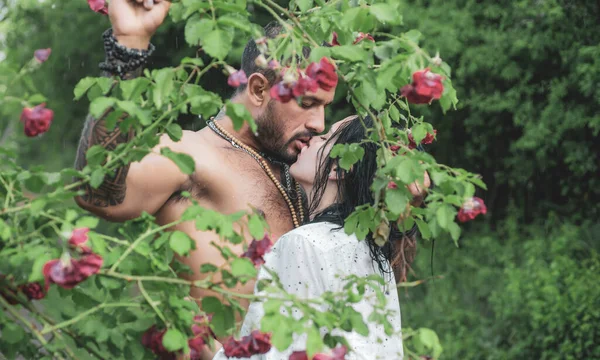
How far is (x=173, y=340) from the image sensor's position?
2119 mm

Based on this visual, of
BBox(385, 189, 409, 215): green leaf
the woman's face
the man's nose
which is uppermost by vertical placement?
BBox(385, 189, 409, 215): green leaf

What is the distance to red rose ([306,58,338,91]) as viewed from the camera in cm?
226

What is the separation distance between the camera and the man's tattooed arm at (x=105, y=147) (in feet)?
7.87

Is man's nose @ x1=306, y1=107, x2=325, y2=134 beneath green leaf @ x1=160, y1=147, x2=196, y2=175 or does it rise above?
beneath

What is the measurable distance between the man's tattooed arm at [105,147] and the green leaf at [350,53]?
0.49 m

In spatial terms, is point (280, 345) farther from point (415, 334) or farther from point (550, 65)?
point (550, 65)

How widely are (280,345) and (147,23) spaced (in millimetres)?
889

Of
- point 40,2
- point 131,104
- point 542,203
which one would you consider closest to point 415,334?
point 131,104

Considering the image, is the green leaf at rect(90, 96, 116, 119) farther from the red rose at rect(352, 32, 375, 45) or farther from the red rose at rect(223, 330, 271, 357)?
the red rose at rect(352, 32, 375, 45)

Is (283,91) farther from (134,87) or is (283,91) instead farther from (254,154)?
(254,154)

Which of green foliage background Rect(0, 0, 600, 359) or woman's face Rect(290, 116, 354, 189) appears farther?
green foliage background Rect(0, 0, 600, 359)

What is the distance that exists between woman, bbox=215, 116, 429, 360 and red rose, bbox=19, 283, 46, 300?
2.42 ft

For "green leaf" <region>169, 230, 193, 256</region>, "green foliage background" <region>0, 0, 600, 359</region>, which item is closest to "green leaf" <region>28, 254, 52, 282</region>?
"green leaf" <region>169, 230, 193, 256</region>

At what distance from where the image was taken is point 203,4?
2242mm
